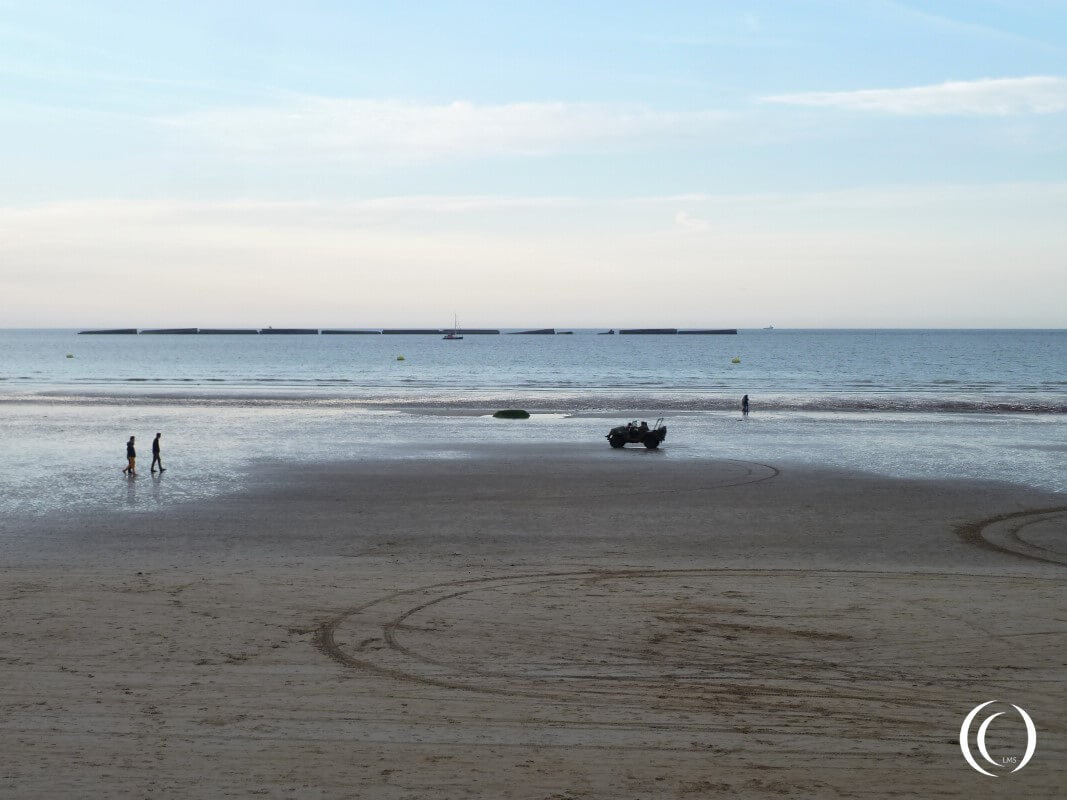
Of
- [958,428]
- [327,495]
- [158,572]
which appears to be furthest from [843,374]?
[158,572]

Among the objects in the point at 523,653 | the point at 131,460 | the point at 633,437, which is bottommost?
the point at 523,653

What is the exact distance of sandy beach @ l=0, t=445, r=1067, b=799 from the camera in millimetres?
8992

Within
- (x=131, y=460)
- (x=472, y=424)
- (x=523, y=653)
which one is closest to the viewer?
(x=523, y=653)

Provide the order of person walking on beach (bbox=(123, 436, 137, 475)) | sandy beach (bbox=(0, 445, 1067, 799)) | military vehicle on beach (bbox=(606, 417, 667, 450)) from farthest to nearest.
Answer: military vehicle on beach (bbox=(606, 417, 667, 450))
person walking on beach (bbox=(123, 436, 137, 475))
sandy beach (bbox=(0, 445, 1067, 799))

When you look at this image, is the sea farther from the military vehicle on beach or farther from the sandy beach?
the sandy beach

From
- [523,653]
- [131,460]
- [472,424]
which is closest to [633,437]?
[472,424]

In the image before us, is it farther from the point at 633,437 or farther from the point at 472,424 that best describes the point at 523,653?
the point at 472,424

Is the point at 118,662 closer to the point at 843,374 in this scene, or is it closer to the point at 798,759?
the point at 798,759

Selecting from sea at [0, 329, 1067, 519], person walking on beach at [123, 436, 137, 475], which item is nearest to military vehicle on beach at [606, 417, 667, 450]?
sea at [0, 329, 1067, 519]

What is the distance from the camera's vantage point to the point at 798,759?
9219mm

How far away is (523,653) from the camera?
12406 mm

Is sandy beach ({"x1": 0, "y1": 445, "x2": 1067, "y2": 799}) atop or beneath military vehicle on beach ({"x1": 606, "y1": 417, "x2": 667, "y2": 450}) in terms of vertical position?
beneath

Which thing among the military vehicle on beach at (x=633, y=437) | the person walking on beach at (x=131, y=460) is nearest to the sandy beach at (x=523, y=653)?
the person walking on beach at (x=131, y=460)

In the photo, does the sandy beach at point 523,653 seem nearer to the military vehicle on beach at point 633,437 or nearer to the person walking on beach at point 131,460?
the person walking on beach at point 131,460
